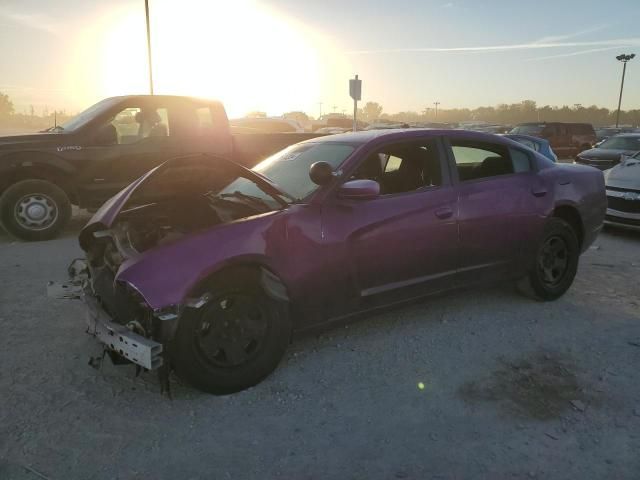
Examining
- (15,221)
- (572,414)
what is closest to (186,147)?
(15,221)

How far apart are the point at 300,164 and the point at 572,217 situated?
8.86ft

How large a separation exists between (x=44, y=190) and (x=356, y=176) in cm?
511

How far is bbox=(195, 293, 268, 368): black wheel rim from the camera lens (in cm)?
293

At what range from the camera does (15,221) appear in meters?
6.89

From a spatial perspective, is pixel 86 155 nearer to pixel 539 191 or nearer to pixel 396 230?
pixel 396 230

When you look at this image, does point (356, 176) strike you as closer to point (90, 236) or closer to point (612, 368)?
point (90, 236)

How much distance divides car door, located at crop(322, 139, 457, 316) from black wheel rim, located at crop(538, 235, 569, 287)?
1.17m

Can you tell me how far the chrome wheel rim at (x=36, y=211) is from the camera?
22.6 ft

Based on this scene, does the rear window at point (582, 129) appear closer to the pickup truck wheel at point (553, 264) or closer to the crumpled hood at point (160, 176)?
the pickup truck wheel at point (553, 264)

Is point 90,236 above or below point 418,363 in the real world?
above

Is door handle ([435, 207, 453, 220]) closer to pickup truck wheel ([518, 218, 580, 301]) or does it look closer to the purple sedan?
the purple sedan

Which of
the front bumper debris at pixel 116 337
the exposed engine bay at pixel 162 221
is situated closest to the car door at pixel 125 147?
the exposed engine bay at pixel 162 221

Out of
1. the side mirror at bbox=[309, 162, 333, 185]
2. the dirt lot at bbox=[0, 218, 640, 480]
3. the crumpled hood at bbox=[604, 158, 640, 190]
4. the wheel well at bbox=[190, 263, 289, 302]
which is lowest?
the dirt lot at bbox=[0, 218, 640, 480]

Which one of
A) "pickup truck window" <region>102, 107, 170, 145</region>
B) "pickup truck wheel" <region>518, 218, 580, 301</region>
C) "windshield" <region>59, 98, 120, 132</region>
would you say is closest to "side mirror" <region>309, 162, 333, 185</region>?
"pickup truck wheel" <region>518, 218, 580, 301</region>
